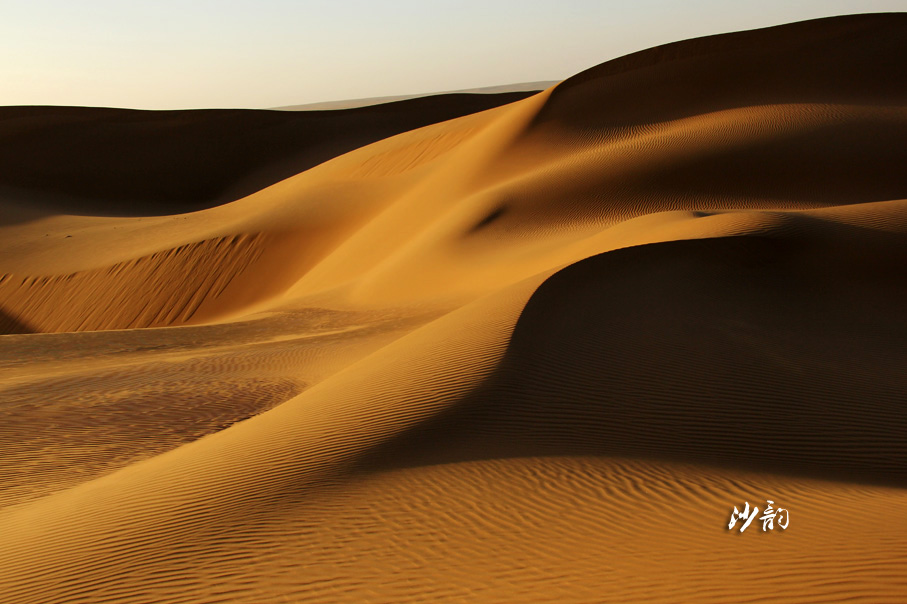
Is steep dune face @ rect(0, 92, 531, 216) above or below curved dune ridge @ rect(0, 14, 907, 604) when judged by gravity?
above

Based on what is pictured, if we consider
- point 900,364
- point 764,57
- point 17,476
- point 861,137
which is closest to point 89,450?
point 17,476

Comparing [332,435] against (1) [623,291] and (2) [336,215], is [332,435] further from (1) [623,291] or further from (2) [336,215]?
(2) [336,215]

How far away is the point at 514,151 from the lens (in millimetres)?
25969
